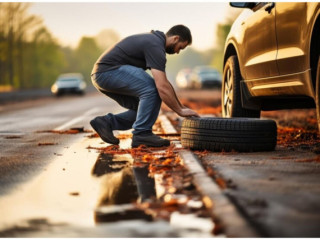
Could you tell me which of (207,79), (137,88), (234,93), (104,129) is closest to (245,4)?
(234,93)

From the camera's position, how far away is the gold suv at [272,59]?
18.5 ft

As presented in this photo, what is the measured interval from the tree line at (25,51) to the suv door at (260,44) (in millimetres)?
59874

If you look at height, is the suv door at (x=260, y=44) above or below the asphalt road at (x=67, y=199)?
above

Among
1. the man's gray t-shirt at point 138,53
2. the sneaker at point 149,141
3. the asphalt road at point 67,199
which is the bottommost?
the sneaker at point 149,141

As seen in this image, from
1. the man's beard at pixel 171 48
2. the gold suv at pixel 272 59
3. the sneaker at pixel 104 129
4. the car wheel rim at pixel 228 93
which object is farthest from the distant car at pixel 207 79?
the man's beard at pixel 171 48

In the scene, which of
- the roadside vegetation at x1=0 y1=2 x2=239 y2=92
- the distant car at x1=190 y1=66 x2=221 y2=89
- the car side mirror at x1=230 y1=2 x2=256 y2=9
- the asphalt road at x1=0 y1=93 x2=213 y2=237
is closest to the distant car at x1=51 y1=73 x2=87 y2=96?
the distant car at x1=190 y1=66 x2=221 y2=89

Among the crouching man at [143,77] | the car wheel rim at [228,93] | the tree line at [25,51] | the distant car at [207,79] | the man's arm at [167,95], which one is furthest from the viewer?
the tree line at [25,51]

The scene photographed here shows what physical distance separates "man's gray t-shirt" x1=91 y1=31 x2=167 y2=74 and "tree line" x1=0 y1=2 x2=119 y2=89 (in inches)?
2336

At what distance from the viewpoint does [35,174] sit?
5531mm

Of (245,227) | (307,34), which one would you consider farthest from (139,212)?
(307,34)

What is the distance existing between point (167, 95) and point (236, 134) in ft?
3.39

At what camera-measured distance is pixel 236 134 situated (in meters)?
6.54

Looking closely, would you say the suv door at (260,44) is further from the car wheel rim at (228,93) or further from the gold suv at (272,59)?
the car wheel rim at (228,93)

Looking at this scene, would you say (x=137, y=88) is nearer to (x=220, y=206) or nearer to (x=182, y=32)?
(x=182, y=32)
